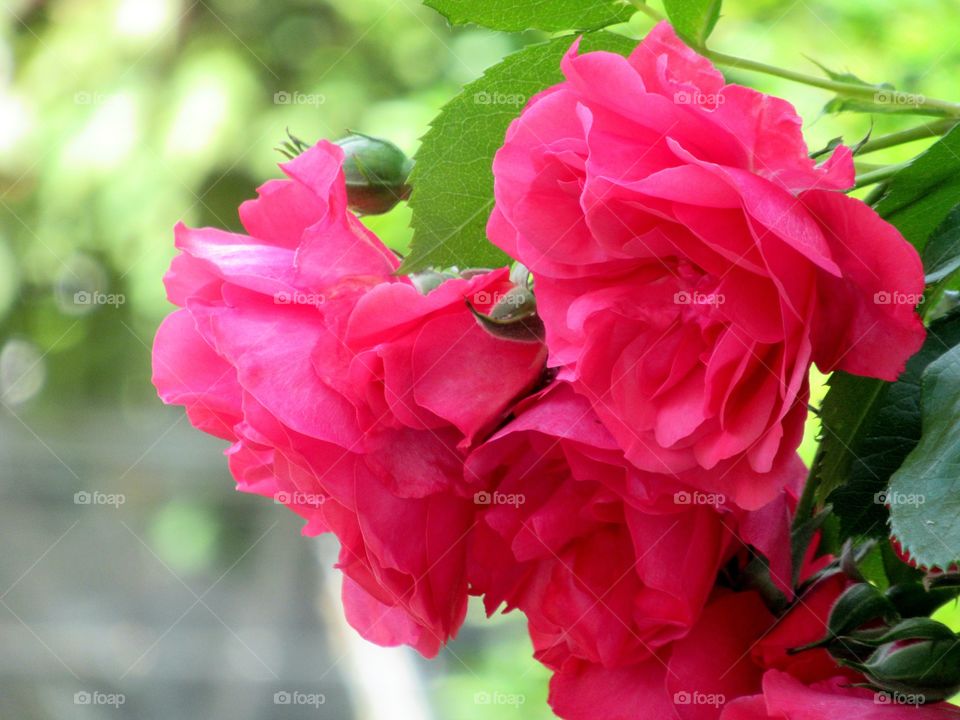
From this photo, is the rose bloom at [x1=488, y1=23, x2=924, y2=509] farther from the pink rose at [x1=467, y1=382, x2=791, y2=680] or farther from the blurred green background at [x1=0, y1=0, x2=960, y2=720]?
the blurred green background at [x1=0, y1=0, x2=960, y2=720]

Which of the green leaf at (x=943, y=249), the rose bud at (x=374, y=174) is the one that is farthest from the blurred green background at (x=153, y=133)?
the green leaf at (x=943, y=249)

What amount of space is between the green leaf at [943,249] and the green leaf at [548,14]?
91mm

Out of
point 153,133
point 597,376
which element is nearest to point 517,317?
point 597,376

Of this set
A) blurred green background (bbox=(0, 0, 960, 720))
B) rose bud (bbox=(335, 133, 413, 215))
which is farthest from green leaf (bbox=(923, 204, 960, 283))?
blurred green background (bbox=(0, 0, 960, 720))

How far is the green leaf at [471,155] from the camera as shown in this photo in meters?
0.24

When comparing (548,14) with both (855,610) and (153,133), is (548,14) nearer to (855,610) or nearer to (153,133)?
(855,610)

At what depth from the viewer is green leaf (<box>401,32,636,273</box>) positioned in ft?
0.78

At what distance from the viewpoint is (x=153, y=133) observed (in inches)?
44.3

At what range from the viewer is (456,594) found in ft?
0.81

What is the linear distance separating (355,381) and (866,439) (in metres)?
0.10

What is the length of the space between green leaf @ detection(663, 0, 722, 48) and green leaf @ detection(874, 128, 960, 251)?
0.07 metres

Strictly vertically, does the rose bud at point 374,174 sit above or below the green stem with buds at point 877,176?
below

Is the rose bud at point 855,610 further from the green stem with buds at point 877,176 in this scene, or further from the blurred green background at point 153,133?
the blurred green background at point 153,133

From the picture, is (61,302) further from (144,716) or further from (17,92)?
(144,716)
